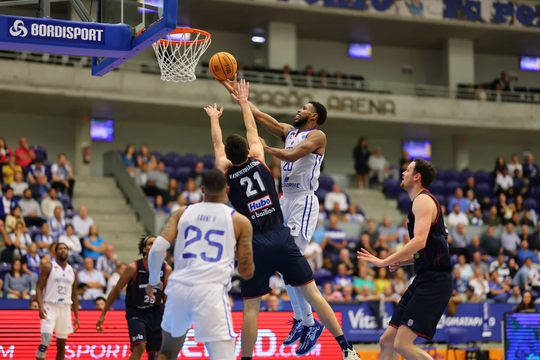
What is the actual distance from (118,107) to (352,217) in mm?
8367

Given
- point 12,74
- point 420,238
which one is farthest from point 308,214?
point 12,74

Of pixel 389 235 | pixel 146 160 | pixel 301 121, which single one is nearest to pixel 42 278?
pixel 301 121

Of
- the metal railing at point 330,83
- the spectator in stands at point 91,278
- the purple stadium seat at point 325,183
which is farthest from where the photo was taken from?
the purple stadium seat at point 325,183

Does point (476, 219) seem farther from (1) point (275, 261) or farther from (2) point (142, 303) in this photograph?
(1) point (275, 261)

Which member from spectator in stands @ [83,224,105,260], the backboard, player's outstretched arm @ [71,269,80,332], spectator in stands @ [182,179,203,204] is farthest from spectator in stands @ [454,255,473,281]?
the backboard

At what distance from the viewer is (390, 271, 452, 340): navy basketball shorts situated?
24.9 ft

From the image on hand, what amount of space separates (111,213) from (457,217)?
10.3 metres

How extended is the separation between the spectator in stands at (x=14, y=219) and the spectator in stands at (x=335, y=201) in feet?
28.6

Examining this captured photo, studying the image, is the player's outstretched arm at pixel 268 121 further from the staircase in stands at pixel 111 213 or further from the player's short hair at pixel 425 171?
the staircase in stands at pixel 111 213

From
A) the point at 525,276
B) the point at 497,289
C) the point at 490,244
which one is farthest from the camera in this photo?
the point at 490,244

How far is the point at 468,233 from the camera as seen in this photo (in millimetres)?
21578

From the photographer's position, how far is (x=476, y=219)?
22516 mm

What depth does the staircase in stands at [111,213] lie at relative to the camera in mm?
19750

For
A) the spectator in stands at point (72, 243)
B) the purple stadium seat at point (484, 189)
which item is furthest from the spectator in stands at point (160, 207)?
the purple stadium seat at point (484, 189)
